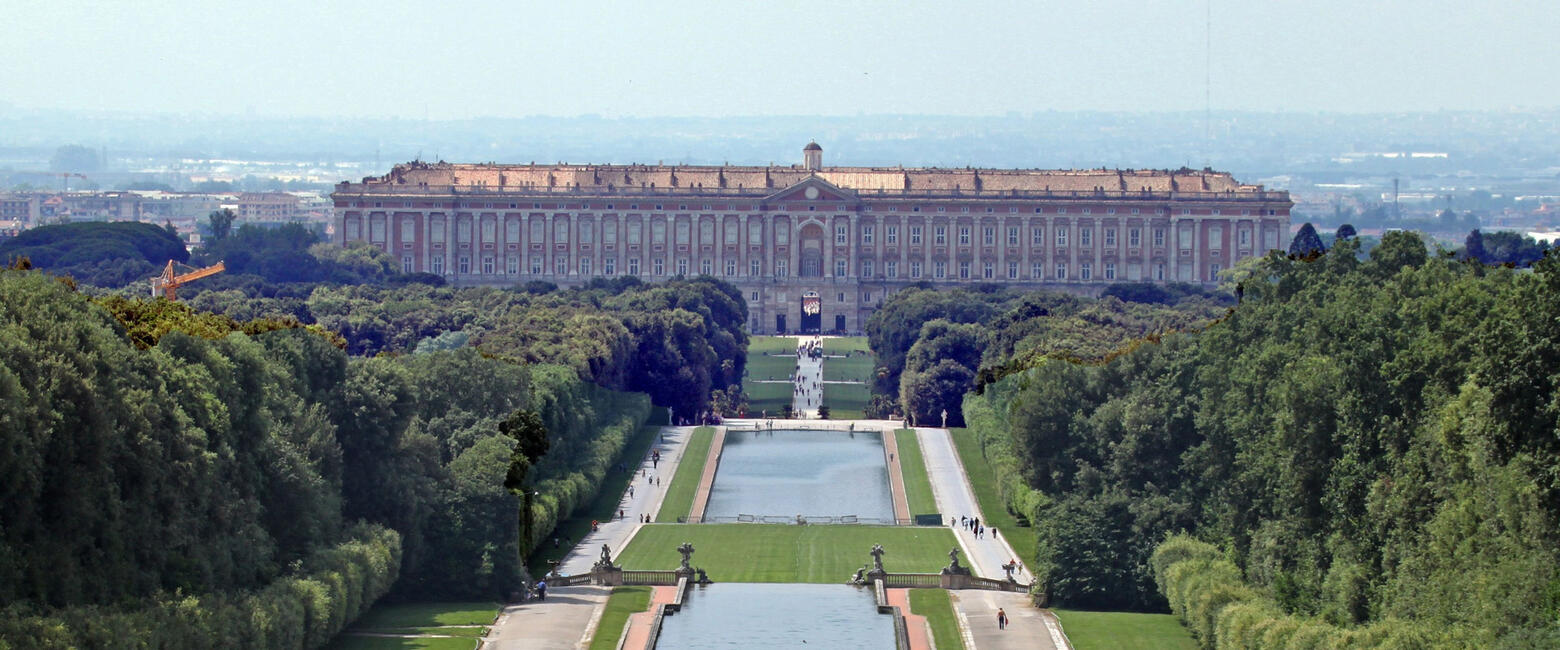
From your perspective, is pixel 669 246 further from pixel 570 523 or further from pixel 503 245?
pixel 570 523

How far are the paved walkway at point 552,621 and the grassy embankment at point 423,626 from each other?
39 centimetres

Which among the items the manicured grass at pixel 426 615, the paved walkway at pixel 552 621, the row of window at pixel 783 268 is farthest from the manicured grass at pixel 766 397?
the row of window at pixel 783 268

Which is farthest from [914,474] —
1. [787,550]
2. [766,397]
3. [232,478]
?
[232,478]

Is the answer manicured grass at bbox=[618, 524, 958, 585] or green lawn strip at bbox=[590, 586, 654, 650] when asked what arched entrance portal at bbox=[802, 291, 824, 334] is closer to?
manicured grass at bbox=[618, 524, 958, 585]

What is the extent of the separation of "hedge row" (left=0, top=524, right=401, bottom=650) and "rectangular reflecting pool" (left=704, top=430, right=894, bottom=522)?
69.5 feet

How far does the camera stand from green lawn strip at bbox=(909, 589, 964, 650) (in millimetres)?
53938

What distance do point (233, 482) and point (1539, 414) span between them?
23.0 meters

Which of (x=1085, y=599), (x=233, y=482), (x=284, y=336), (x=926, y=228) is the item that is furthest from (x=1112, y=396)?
(x=926, y=228)

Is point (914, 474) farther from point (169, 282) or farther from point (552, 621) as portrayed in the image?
point (169, 282)

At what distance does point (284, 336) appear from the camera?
6031 cm

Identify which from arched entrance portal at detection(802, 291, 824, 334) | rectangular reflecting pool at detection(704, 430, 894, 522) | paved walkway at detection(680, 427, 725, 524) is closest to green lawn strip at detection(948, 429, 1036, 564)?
rectangular reflecting pool at detection(704, 430, 894, 522)

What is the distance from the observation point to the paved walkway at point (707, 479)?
75.2 meters

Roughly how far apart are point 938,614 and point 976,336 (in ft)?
173

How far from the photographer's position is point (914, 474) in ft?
→ 275
